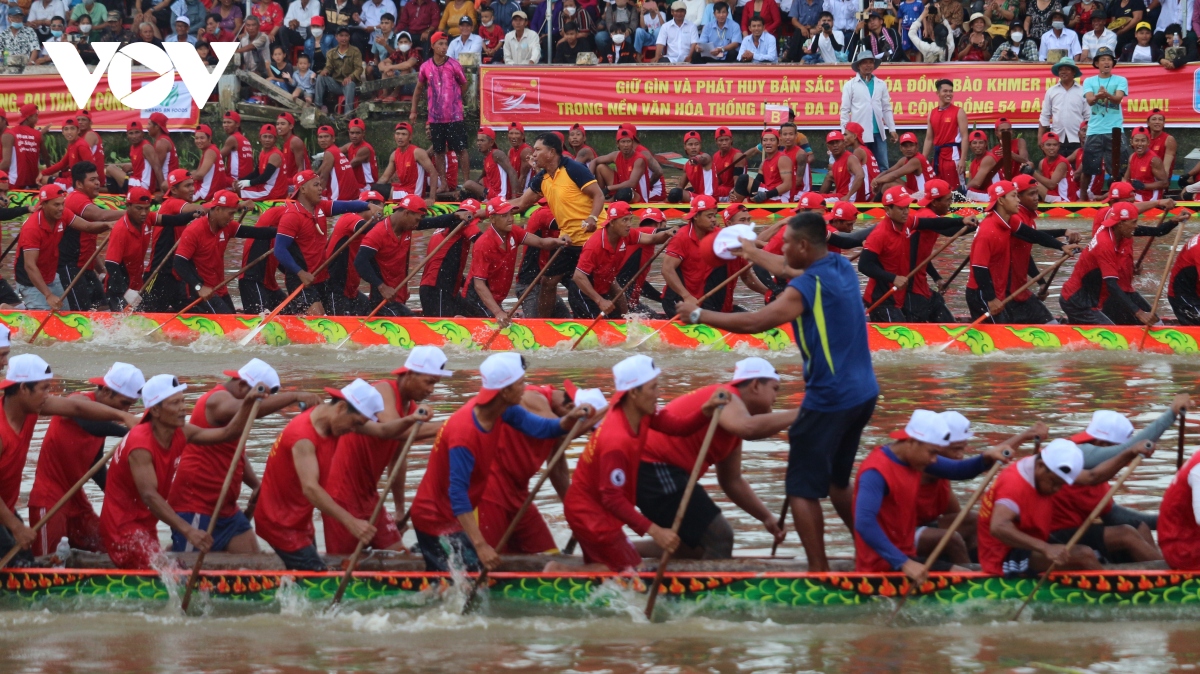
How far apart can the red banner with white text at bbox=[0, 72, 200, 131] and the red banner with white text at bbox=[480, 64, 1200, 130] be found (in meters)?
5.03

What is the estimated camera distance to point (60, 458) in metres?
7.91

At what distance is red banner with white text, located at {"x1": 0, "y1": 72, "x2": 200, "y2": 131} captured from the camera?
25.1 m

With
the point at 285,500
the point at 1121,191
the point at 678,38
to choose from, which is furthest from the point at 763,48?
the point at 285,500

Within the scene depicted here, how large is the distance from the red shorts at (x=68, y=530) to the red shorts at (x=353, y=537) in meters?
1.21

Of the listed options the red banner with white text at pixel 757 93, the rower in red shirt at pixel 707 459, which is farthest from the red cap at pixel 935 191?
the red banner with white text at pixel 757 93

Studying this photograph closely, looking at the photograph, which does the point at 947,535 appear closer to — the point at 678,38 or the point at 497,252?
the point at 497,252

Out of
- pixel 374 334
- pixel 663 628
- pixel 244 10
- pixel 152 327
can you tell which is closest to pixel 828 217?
pixel 374 334

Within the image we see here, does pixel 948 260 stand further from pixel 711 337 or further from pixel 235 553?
pixel 235 553

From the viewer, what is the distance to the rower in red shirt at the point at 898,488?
6965 millimetres

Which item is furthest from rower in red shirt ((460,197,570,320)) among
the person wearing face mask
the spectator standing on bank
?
the person wearing face mask

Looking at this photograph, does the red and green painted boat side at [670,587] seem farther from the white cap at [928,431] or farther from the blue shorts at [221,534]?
the white cap at [928,431]

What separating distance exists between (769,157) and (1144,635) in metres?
14.2

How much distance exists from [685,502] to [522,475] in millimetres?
880

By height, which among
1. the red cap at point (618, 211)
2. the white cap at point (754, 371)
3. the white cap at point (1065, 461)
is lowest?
the white cap at point (1065, 461)
